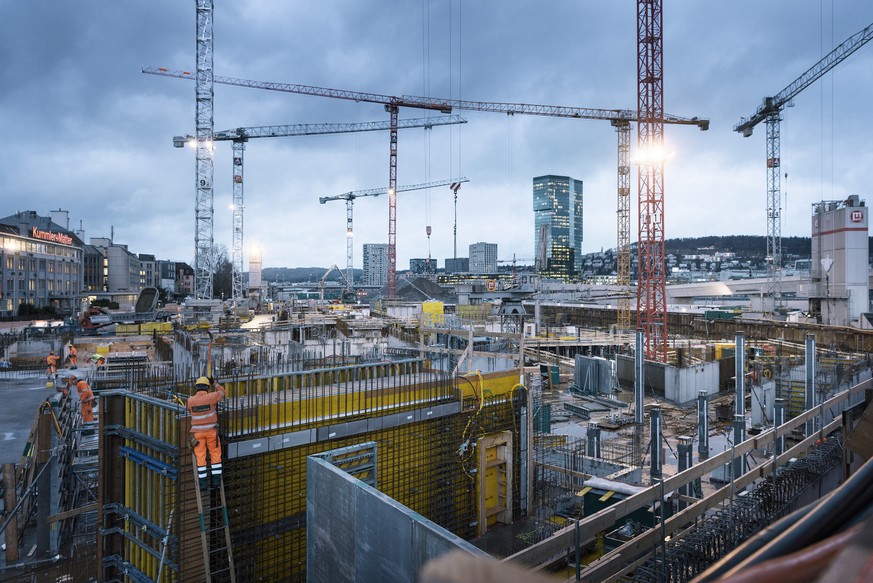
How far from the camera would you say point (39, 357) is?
26.6 m

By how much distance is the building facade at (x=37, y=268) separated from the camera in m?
53.9

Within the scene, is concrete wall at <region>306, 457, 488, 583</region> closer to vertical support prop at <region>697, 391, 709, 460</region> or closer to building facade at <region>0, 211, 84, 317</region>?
vertical support prop at <region>697, 391, 709, 460</region>

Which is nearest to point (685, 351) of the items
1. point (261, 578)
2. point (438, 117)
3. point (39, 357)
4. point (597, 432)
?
point (597, 432)

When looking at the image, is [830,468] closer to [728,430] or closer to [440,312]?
[728,430]

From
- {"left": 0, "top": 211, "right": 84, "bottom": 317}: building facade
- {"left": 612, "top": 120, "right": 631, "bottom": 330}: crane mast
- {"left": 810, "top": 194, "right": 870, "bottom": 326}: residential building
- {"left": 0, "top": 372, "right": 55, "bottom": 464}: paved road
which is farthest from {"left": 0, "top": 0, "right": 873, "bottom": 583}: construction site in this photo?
{"left": 0, "top": 211, "right": 84, "bottom": 317}: building facade

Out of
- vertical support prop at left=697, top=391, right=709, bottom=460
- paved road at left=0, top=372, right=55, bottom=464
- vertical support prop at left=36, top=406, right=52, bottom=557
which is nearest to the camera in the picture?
vertical support prop at left=36, top=406, right=52, bottom=557

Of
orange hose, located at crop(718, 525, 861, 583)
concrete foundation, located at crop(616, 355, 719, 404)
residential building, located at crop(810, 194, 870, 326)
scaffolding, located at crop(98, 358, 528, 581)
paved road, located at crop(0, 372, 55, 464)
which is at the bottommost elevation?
concrete foundation, located at crop(616, 355, 719, 404)

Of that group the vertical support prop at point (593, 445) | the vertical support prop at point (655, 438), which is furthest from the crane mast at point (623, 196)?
the vertical support prop at point (655, 438)

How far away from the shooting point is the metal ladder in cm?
687

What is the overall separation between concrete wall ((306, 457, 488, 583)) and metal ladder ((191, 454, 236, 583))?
61.3 inches

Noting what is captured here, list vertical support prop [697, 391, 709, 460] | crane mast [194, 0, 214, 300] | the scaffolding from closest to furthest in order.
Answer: the scaffolding < vertical support prop [697, 391, 709, 460] < crane mast [194, 0, 214, 300]

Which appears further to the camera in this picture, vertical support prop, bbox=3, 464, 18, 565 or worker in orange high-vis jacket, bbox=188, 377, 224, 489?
vertical support prop, bbox=3, 464, 18, 565

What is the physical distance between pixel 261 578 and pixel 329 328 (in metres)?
26.0

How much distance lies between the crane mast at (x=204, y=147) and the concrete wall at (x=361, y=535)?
45.3m
